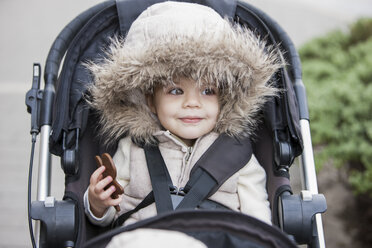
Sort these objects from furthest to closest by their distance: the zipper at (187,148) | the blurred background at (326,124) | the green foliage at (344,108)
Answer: the green foliage at (344,108)
the blurred background at (326,124)
the zipper at (187,148)

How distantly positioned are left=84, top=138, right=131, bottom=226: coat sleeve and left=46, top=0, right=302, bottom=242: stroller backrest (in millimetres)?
34

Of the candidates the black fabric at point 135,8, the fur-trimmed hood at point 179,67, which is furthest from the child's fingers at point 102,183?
the black fabric at point 135,8

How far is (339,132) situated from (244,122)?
1.65 metres

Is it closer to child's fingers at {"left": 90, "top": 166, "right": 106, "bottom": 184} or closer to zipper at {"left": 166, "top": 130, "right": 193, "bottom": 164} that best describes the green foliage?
zipper at {"left": 166, "top": 130, "right": 193, "bottom": 164}

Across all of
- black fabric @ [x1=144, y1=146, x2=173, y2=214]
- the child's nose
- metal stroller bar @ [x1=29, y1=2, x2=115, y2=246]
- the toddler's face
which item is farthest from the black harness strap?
metal stroller bar @ [x1=29, y1=2, x2=115, y2=246]

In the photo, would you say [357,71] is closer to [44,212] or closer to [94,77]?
[94,77]

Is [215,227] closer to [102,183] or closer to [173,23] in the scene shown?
[102,183]

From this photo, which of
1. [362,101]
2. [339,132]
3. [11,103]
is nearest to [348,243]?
[339,132]

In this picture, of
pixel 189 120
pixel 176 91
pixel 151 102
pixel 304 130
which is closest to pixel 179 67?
pixel 176 91

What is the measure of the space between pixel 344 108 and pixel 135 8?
2.02m

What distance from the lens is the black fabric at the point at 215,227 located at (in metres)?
1.62

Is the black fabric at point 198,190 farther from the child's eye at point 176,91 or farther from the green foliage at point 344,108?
the green foliage at point 344,108

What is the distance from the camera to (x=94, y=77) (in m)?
2.41

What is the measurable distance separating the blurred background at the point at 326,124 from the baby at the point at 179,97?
55.5 inches
